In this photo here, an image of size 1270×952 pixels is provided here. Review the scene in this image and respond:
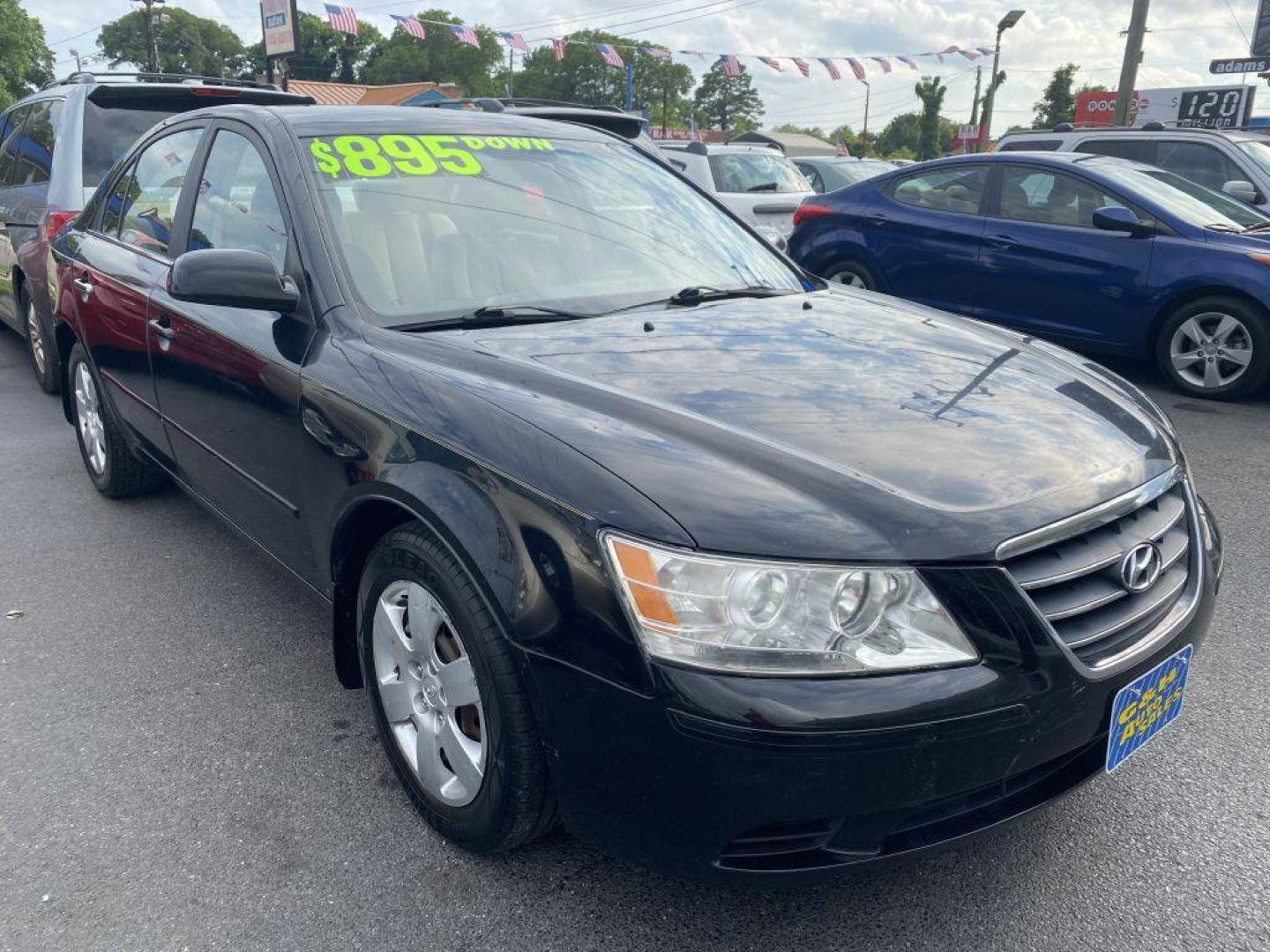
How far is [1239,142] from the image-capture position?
8734 mm

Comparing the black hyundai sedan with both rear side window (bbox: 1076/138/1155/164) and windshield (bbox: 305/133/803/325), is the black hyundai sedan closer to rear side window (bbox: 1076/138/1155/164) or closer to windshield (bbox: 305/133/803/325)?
windshield (bbox: 305/133/803/325)

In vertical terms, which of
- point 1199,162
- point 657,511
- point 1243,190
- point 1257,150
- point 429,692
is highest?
point 1257,150

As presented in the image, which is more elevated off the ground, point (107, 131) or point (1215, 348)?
point (107, 131)

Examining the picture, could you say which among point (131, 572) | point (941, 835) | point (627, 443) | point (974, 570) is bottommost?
point (131, 572)

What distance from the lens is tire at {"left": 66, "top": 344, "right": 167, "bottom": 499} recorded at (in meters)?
4.26

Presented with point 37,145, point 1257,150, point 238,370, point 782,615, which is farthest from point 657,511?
point 1257,150

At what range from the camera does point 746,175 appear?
11281 mm

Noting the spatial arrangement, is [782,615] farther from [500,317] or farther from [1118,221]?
[1118,221]

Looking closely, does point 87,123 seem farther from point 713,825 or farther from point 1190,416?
point 1190,416

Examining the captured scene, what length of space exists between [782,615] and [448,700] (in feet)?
2.65

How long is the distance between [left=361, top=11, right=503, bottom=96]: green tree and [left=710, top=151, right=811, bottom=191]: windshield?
2998 inches

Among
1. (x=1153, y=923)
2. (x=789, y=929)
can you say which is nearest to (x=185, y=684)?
(x=789, y=929)

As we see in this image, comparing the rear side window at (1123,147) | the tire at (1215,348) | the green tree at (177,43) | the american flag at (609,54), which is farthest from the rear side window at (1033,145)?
the green tree at (177,43)

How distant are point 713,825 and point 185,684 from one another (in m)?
1.92
